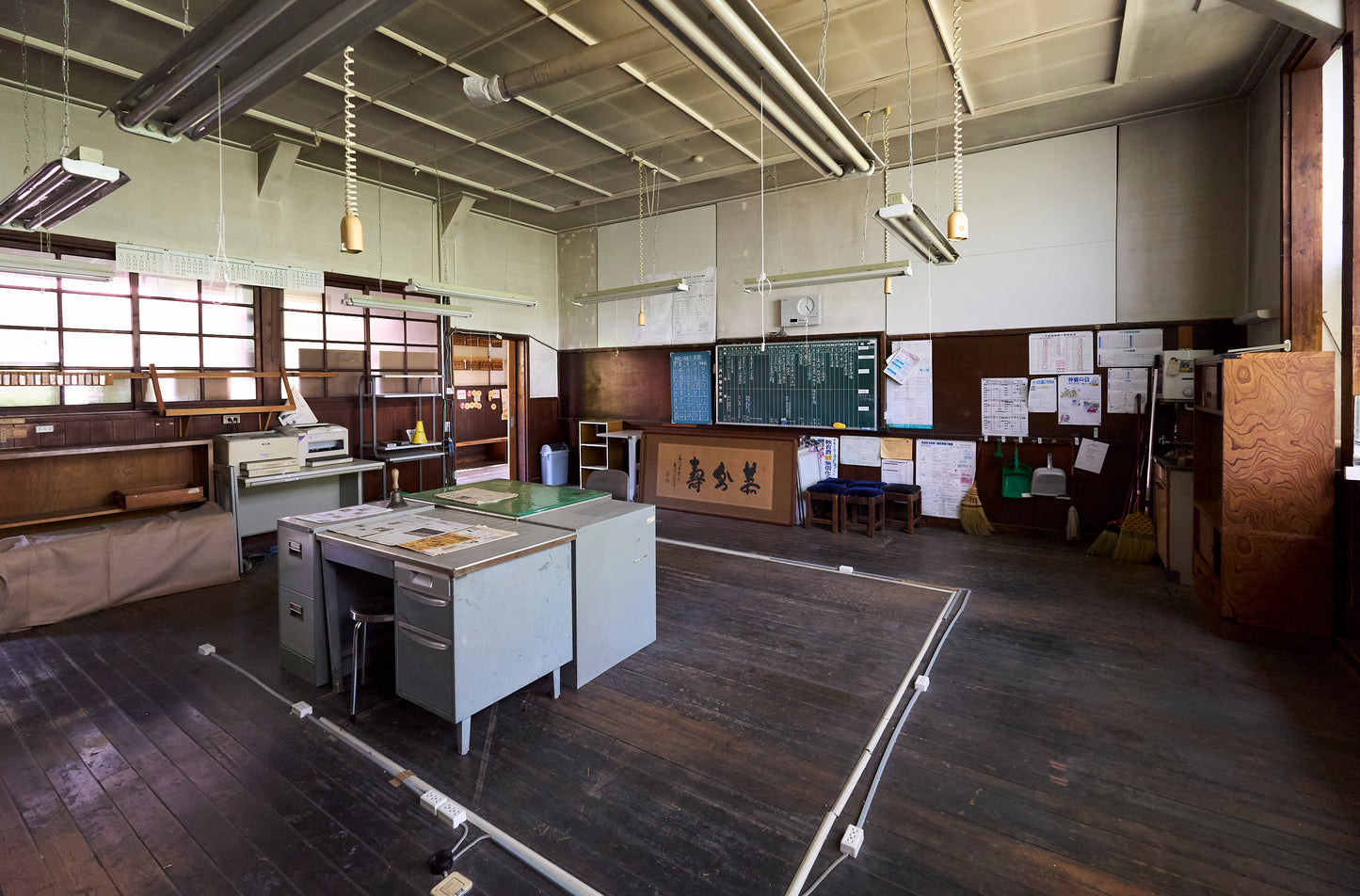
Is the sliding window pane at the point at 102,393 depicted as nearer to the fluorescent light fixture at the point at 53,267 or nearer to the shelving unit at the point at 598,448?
the fluorescent light fixture at the point at 53,267

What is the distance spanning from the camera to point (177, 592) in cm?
467

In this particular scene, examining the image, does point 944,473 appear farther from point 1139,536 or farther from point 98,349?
point 98,349

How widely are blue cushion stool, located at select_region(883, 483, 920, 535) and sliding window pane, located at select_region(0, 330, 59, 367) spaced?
747 centimetres

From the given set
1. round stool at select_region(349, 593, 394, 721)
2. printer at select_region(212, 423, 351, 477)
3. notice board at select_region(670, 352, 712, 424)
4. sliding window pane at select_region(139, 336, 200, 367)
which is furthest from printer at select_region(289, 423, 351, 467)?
notice board at select_region(670, 352, 712, 424)

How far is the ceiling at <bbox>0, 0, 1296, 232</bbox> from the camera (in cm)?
398

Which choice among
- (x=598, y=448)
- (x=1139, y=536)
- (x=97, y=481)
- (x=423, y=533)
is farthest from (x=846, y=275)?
(x=97, y=481)

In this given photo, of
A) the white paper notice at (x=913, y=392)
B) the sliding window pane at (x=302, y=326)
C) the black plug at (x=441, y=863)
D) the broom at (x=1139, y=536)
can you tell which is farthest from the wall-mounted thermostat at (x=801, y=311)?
the black plug at (x=441, y=863)

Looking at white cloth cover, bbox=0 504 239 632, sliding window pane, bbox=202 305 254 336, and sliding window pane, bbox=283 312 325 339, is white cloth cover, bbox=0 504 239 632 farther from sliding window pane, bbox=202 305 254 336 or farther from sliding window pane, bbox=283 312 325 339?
sliding window pane, bbox=283 312 325 339

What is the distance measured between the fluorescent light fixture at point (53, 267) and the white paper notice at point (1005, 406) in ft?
24.6

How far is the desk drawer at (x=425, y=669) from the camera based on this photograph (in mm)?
2549

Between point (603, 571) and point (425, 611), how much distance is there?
0.94 meters

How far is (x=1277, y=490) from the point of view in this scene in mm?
3541

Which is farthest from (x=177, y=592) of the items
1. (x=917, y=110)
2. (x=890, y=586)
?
(x=917, y=110)

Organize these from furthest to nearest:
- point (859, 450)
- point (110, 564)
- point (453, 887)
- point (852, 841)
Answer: point (859, 450) → point (110, 564) → point (852, 841) → point (453, 887)
